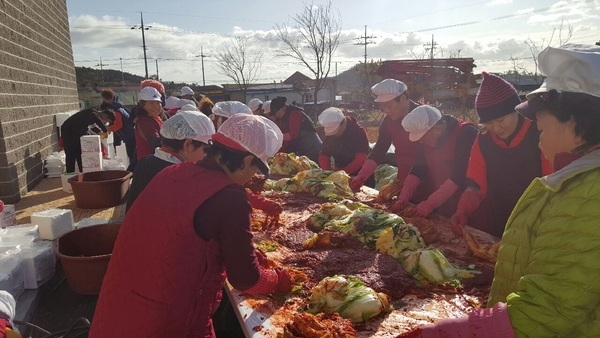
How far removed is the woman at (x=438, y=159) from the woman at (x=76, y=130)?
511 cm

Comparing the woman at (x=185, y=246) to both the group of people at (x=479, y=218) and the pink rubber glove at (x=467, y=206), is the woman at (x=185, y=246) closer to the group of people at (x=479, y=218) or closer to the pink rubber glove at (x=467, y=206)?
the group of people at (x=479, y=218)

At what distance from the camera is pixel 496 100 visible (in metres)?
2.65

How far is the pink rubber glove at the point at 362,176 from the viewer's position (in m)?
4.41

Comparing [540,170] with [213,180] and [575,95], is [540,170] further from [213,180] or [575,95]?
[213,180]

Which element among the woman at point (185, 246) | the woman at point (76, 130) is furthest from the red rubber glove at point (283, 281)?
the woman at point (76, 130)

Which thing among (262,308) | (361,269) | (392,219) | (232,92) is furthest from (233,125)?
(232,92)

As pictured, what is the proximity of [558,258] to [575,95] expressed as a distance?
45 centimetres

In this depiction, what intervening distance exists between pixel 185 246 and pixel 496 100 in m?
2.04

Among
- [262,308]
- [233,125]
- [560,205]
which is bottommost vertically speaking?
[262,308]

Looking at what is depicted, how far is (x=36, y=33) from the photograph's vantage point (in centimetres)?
742

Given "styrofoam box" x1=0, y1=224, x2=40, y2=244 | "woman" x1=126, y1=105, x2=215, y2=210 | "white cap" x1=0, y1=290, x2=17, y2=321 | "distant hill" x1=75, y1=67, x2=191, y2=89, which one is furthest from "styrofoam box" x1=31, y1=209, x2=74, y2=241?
"distant hill" x1=75, y1=67, x2=191, y2=89

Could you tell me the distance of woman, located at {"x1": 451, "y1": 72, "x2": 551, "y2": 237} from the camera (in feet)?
8.80

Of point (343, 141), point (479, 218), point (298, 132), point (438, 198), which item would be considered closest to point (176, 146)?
point (438, 198)

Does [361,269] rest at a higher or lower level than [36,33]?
lower
